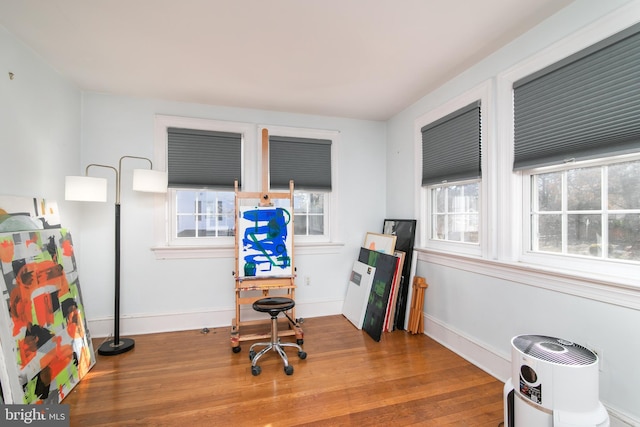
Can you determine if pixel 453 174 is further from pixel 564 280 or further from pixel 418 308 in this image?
pixel 418 308

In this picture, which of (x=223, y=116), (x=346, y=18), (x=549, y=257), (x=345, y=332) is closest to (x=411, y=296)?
(x=345, y=332)

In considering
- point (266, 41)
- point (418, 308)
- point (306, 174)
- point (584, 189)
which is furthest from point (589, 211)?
point (306, 174)

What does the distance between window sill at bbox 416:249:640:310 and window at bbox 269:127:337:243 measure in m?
1.80

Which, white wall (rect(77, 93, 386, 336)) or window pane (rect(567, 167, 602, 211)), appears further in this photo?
white wall (rect(77, 93, 386, 336))

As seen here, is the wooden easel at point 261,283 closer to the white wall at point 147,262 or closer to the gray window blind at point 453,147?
the white wall at point 147,262

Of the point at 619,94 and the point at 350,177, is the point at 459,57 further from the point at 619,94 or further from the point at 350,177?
the point at 350,177

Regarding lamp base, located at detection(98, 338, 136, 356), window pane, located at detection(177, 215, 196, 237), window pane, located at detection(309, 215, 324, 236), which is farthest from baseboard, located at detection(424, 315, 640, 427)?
lamp base, located at detection(98, 338, 136, 356)

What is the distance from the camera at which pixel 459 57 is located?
2459 mm

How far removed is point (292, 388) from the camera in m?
2.22

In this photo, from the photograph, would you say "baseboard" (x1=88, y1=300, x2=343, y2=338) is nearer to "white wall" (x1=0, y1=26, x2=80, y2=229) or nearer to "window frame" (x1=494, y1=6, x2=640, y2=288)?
"white wall" (x1=0, y1=26, x2=80, y2=229)

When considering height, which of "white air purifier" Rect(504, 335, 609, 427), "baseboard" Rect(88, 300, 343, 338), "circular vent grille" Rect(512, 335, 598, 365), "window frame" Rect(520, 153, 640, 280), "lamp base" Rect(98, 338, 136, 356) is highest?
"window frame" Rect(520, 153, 640, 280)

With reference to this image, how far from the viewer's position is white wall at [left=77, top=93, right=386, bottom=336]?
312cm

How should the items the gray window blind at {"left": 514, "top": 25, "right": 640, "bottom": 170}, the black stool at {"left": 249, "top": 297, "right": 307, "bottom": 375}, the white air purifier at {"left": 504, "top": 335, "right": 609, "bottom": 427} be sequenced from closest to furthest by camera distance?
the white air purifier at {"left": 504, "top": 335, "right": 609, "bottom": 427}, the gray window blind at {"left": 514, "top": 25, "right": 640, "bottom": 170}, the black stool at {"left": 249, "top": 297, "right": 307, "bottom": 375}

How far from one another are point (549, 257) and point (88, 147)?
439cm
